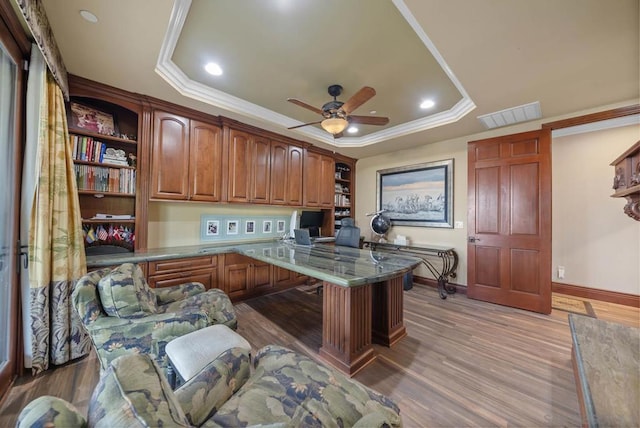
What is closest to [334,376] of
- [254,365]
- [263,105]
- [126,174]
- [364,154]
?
[254,365]

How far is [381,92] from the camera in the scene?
9.75ft

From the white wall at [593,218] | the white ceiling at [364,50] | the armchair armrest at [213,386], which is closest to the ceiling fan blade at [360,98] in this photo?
the white ceiling at [364,50]

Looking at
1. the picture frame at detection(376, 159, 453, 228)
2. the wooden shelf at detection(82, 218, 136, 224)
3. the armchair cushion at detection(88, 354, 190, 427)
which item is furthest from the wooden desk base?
the picture frame at detection(376, 159, 453, 228)

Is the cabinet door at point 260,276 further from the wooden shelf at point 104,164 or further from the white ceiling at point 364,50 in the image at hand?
the white ceiling at point 364,50

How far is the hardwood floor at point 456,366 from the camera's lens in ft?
5.24

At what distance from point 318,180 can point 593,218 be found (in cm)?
419

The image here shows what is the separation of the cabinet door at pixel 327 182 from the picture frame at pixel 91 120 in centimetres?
318

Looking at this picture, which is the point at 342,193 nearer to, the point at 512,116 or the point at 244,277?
the point at 244,277

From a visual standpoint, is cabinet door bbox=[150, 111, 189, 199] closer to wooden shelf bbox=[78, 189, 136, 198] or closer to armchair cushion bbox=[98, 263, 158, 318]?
wooden shelf bbox=[78, 189, 136, 198]

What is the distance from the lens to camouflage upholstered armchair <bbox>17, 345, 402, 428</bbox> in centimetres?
56

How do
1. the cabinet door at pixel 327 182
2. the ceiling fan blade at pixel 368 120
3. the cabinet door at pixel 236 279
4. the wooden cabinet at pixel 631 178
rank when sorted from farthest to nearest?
the cabinet door at pixel 327 182
the cabinet door at pixel 236 279
the ceiling fan blade at pixel 368 120
the wooden cabinet at pixel 631 178

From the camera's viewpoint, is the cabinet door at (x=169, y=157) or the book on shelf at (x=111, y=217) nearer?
the book on shelf at (x=111, y=217)

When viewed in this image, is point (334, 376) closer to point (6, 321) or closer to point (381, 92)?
point (6, 321)

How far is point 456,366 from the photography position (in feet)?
6.70
